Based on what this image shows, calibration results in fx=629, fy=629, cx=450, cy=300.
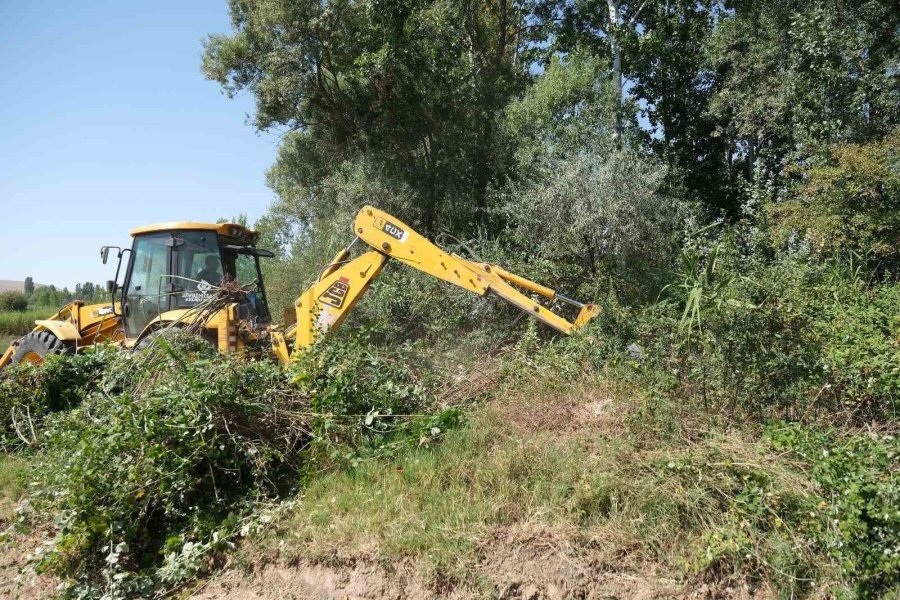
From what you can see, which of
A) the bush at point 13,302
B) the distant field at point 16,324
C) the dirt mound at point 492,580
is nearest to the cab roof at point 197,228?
the dirt mound at point 492,580

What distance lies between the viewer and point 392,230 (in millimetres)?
7109

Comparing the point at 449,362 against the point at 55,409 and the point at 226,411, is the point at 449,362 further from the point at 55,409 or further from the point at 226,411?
the point at 55,409

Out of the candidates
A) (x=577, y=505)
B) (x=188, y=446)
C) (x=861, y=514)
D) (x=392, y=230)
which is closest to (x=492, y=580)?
(x=577, y=505)

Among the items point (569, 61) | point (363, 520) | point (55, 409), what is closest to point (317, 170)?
point (569, 61)

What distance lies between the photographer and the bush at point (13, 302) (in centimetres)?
3195

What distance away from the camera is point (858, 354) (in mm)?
5297

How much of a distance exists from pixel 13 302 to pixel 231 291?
3211cm

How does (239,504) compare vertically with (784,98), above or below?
below

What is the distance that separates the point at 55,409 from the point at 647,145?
14075 millimetres

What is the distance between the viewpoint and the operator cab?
7.94m

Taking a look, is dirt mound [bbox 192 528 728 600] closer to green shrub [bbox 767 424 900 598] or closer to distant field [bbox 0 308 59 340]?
green shrub [bbox 767 424 900 598]

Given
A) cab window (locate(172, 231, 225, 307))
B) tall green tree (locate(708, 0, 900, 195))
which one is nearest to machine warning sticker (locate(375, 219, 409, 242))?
cab window (locate(172, 231, 225, 307))

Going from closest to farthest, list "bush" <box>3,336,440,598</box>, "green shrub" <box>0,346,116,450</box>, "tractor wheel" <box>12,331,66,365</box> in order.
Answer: "bush" <box>3,336,440,598</box> → "green shrub" <box>0,346,116,450</box> → "tractor wheel" <box>12,331,66,365</box>

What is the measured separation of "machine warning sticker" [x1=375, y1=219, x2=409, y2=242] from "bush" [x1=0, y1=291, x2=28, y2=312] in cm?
→ 3221
